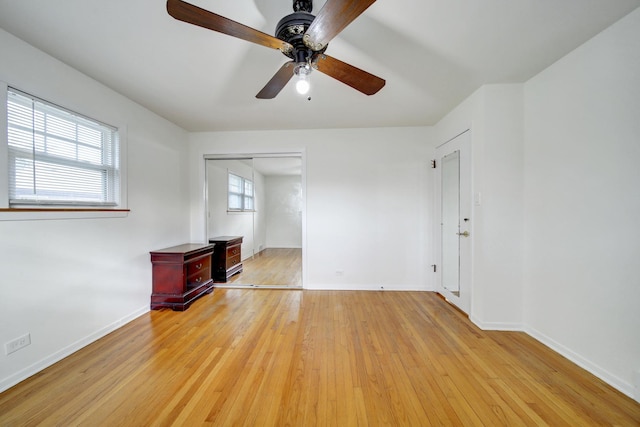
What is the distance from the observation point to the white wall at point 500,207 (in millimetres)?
2396

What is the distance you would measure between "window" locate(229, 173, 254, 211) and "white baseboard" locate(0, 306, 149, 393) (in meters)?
2.14

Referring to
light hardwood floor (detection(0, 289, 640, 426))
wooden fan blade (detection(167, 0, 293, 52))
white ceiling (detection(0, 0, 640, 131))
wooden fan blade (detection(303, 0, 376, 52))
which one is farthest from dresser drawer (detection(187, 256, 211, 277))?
wooden fan blade (detection(303, 0, 376, 52))

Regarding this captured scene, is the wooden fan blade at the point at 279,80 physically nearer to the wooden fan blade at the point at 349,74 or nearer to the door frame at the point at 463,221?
the wooden fan blade at the point at 349,74

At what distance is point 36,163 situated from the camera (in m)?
1.86

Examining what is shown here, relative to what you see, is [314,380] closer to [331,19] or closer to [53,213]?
[331,19]

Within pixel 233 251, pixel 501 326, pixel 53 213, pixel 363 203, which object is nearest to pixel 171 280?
pixel 233 251

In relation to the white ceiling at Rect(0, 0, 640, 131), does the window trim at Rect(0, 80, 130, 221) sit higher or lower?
lower

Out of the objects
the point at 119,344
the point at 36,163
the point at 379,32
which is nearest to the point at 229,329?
the point at 119,344

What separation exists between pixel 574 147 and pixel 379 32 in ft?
5.98

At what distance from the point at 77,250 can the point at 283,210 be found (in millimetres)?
2577

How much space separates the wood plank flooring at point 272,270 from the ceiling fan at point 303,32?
296cm

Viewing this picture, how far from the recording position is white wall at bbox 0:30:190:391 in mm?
1696

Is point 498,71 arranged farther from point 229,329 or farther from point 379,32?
point 229,329

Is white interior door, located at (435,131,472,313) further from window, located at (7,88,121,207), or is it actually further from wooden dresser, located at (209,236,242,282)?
window, located at (7,88,121,207)
